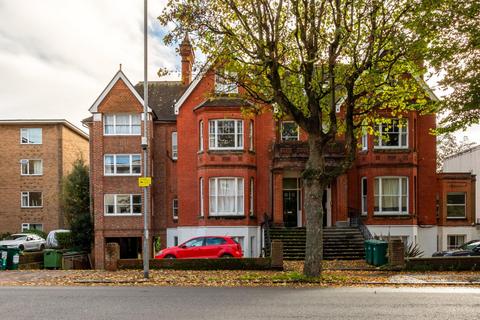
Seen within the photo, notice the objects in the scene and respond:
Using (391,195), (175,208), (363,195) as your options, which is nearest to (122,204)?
(175,208)

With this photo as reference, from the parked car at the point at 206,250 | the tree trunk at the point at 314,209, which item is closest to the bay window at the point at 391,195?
the parked car at the point at 206,250

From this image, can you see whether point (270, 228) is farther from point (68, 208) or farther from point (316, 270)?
point (68, 208)

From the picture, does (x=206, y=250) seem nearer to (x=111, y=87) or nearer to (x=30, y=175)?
(x=111, y=87)

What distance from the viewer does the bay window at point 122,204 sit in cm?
3500

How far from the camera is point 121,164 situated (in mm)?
35156

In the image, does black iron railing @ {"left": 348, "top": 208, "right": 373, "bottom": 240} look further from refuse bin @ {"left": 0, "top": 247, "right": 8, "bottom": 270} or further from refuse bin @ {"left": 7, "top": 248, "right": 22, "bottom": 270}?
refuse bin @ {"left": 0, "top": 247, "right": 8, "bottom": 270}

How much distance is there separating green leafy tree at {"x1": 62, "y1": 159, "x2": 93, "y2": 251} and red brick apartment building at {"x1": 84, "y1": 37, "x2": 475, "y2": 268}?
9.54 feet

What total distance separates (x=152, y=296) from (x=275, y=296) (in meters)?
3.15

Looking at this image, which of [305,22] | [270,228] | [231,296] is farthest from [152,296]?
[270,228]

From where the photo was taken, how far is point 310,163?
18844 millimetres

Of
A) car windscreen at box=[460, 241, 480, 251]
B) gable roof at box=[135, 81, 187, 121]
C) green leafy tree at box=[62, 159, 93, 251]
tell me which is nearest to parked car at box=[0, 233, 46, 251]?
green leafy tree at box=[62, 159, 93, 251]

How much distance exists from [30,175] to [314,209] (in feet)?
121

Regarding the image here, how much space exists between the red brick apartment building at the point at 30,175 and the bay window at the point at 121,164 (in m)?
15.4

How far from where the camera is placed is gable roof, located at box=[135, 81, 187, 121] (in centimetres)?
3681
